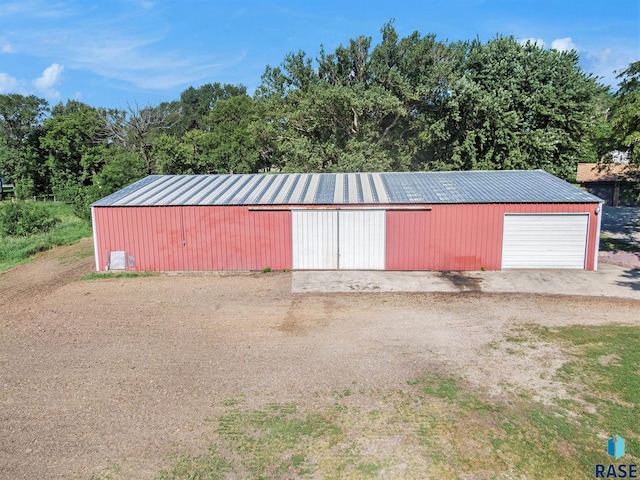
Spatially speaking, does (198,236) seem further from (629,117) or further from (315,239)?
(629,117)

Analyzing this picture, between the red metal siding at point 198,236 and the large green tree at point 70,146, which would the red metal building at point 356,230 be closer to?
the red metal siding at point 198,236

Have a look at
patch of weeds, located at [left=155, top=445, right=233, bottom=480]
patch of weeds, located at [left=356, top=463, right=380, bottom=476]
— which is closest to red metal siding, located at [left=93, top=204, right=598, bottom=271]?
patch of weeds, located at [left=155, top=445, right=233, bottom=480]

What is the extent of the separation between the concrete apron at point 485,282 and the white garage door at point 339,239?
0.42 metres

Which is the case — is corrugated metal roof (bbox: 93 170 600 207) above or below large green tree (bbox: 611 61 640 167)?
below

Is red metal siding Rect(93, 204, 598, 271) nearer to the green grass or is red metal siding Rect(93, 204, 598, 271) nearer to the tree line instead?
the green grass

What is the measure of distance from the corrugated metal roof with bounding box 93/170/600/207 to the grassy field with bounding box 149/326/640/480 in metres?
9.02

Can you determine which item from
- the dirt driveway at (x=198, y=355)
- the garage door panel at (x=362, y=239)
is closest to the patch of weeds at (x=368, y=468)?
the dirt driveway at (x=198, y=355)

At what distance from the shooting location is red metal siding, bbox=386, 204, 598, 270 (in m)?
14.8

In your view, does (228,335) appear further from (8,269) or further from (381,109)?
(381,109)

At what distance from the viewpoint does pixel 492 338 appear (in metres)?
8.79

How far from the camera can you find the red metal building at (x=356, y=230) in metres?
14.7

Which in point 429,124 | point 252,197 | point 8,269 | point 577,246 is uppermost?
point 429,124

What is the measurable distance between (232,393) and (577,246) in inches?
527

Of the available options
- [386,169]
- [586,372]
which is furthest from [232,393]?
[386,169]
